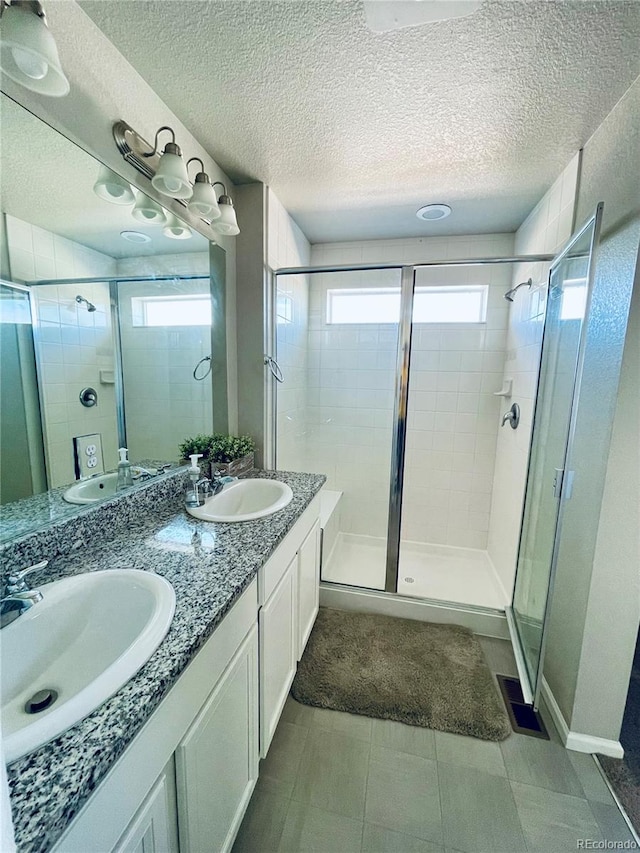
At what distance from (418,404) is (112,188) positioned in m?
2.25

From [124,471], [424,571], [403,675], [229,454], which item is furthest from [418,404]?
[124,471]

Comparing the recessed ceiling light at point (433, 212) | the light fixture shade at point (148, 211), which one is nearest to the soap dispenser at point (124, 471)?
the light fixture shade at point (148, 211)

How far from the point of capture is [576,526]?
1340 mm

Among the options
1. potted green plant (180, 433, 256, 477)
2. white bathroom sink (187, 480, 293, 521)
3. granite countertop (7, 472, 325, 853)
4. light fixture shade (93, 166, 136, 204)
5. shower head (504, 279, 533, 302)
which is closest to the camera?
granite countertop (7, 472, 325, 853)

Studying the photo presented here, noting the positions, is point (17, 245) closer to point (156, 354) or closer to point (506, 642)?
point (156, 354)

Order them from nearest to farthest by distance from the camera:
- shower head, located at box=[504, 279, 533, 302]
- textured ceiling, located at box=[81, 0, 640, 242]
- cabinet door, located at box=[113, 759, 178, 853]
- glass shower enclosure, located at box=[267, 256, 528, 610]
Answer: cabinet door, located at box=[113, 759, 178, 853]
textured ceiling, located at box=[81, 0, 640, 242]
shower head, located at box=[504, 279, 533, 302]
glass shower enclosure, located at box=[267, 256, 528, 610]

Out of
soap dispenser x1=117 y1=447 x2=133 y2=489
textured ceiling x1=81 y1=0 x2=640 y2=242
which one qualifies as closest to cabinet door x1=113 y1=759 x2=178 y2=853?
soap dispenser x1=117 y1=447 x2=133 y2=489

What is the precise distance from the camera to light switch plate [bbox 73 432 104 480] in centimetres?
108

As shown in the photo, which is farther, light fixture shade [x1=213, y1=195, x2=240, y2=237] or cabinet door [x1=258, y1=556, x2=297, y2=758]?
light fixture shade [x1=213, y1=195, x2=240, y2=237]

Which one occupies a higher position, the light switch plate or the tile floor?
the light switch plate

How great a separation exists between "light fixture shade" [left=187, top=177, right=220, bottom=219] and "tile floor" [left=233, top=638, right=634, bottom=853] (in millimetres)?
2155

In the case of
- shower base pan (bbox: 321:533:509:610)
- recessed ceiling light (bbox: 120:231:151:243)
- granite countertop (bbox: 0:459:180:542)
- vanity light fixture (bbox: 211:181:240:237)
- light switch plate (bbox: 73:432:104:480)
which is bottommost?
shower base pan (bbox: 321:533:509:610)

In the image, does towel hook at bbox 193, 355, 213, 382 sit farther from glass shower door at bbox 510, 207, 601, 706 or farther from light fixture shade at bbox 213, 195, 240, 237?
glass shower door at bbox 510, 207, 601, 706

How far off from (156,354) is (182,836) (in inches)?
57.3
